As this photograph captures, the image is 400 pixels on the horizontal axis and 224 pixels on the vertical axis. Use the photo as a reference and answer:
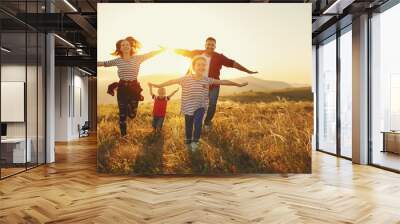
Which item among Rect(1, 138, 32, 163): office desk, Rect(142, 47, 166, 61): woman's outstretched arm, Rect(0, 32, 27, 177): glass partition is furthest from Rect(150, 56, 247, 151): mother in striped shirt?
Rect(1, 138, 32, 163): office desk

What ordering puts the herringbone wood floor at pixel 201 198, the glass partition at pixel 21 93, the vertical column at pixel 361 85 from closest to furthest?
the herringbone wood floor at pixel 201 198 → the glass partition at pixel 21 93 → the vertical column at pixel 361 85

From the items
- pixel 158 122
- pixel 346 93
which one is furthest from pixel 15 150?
pixel 346 93

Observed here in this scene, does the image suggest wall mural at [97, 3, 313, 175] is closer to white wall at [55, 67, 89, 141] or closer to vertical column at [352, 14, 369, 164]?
vertical column at [352, 14, 369, 164]

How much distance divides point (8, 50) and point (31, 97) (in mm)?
1314

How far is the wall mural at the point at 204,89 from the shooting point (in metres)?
6.95

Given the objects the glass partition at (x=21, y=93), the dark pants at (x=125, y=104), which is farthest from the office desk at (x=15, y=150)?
the dark pants at (x=125, y=104)

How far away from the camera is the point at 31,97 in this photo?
7941mm

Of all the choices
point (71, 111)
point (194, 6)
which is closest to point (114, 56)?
point (194, 6)

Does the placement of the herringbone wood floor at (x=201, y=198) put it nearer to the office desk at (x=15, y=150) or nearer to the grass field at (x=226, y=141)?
the grass field at (x=226, y=141)

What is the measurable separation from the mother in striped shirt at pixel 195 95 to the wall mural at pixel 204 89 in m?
0.02

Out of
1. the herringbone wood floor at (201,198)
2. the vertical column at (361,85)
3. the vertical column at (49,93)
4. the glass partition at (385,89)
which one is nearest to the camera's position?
the herringbone wood floor at (201,198)

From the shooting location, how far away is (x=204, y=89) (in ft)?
22.9

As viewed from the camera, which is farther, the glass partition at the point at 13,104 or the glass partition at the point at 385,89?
the glass partition at the point at 385,89

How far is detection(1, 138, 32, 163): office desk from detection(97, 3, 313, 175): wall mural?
5.89ft
